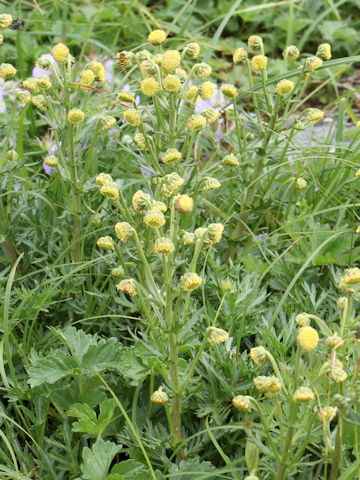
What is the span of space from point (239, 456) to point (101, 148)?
1.37 m

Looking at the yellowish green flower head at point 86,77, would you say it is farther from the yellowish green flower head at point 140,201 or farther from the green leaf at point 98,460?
the green leaf at point 98,460

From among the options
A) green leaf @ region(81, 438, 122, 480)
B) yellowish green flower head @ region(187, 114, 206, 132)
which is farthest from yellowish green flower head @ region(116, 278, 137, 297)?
yellowish green flower head @ region(187, 114, 206, 132)

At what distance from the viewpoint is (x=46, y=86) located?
5.30 ft

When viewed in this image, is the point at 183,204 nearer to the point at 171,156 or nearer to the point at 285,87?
the point at 171,156

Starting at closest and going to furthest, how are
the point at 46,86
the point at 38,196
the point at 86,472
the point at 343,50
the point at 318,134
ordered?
the point at 86,472, the point at 46,86, the point at 38,196, the point at 318,134, the point at 343,50

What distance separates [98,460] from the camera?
1332 mm

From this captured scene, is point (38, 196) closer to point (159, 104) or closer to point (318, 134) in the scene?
point (159, 104)

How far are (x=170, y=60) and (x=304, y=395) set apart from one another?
818 mm

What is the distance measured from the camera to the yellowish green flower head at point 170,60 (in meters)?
1.49

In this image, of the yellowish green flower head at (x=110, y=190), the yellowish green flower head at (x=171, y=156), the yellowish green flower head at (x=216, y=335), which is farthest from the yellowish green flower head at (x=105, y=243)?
the yellowish green flower head at (x=216, y=335)

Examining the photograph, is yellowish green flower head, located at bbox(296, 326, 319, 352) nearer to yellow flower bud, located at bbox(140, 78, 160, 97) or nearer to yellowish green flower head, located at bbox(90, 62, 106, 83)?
yellow flower bud, located at bbox(140, 78, 160, 97)

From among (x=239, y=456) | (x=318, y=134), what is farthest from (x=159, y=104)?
(x=318, y=134)

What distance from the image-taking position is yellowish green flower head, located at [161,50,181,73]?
4.90ft

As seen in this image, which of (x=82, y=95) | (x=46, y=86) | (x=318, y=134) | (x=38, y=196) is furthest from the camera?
(x=318, y=134)
